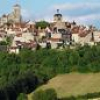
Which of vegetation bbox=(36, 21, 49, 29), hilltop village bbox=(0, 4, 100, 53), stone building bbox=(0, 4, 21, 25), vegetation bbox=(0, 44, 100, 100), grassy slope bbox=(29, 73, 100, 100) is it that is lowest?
grassy slope bbox=(29, 73, 100, 100)

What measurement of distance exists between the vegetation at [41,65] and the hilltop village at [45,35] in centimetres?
625

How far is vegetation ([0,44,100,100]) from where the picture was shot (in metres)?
53.2

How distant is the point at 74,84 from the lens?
173 ft

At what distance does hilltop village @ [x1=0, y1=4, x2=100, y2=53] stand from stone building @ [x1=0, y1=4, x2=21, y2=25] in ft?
1.44

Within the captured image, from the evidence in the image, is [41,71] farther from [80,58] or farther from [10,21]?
[10,21]

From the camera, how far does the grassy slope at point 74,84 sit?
4722 cm

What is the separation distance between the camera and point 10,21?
101 metres

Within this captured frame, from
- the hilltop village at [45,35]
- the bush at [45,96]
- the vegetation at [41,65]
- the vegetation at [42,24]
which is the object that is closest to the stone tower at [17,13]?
the hilltop village at [45,35]

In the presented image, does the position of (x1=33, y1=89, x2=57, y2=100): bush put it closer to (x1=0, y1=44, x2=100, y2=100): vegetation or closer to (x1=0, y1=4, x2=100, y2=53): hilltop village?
(x1=0, y1=44, x2=100, y2=100): vegetation

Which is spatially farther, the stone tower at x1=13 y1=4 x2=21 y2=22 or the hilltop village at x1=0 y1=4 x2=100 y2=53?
the stone tower at x1=13 y1=4 x2=21 y2=22

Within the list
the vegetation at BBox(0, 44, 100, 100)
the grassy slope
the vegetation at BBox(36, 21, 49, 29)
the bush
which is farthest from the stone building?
the bush

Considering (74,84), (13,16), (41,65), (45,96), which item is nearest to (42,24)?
(13,16)

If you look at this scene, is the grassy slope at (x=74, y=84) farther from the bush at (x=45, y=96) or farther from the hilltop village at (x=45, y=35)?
the hilltop village at (x=45, y=35)

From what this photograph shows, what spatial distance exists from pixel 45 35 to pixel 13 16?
1795 centimetres
